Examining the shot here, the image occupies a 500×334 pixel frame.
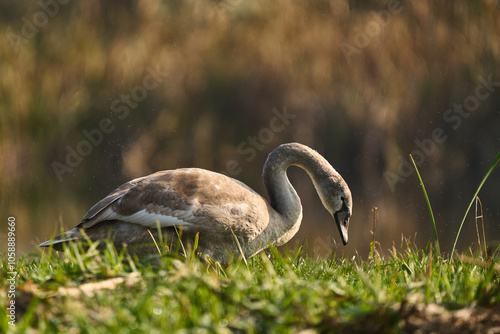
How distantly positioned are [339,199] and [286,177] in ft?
1.44

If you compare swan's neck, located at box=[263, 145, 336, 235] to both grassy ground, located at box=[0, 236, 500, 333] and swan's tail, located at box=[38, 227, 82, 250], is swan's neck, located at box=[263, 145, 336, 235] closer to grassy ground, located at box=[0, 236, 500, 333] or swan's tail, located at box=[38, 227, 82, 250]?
swan's tail, located at box=[38, 227, 82, 250]

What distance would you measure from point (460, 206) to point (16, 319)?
7.34 metres

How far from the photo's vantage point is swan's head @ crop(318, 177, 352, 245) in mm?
5000

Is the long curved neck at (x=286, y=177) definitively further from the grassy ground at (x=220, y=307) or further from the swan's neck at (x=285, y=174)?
the grassy ground at (x=220, y=307)

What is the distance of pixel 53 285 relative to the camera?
242cm

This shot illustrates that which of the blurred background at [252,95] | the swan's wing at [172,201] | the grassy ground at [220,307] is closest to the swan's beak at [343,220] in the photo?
the swan's wing at [172,201]

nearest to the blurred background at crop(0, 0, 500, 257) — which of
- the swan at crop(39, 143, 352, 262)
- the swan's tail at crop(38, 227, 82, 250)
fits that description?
the swan at crop(39, 143, 352, 262)

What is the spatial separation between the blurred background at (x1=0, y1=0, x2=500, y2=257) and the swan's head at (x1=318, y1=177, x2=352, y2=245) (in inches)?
146

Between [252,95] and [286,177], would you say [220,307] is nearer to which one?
[286,177]

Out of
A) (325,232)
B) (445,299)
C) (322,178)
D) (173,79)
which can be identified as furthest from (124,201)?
(173,79)

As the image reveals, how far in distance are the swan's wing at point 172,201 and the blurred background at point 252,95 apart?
448cm

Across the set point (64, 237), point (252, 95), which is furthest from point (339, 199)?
point (252, 95)

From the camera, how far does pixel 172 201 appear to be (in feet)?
14.1

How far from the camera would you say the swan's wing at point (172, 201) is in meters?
4.25
